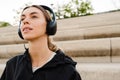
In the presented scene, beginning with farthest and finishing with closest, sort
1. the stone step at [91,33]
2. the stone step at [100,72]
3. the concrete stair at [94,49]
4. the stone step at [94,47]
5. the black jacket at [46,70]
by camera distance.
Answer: the stone step at [91,33]
the stone step at [94,47]
the concrete stair at [94,49]
the stone step at [100,72]
the black jacket at [46,70]

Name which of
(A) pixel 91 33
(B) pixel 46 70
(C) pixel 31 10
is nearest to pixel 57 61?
(B) pixel 46 70

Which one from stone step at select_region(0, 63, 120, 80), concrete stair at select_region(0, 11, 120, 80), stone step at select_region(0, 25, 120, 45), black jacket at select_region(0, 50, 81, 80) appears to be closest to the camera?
black jacket at select_region(0, 50, 81, 80)

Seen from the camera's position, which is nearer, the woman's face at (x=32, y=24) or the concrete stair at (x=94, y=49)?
the woman's face at (x=32, y=24)

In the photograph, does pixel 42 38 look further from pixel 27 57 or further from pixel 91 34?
pixel 91 34

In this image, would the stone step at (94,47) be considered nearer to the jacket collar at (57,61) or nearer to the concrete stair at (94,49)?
the concrete stair at (94,49)

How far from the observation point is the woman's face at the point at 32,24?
1.59m

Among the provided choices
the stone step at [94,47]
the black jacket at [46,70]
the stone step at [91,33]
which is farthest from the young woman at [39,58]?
the stone step at [91,33]

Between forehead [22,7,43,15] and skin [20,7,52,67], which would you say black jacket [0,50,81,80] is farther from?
forehead [22,7,43,15]

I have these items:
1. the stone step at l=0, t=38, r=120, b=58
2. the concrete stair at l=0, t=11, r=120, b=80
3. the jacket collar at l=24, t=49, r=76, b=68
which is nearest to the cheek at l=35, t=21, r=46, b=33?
the jacket collar at l=24, t=49, r=76, b=68

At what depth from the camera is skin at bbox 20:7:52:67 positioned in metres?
1.60

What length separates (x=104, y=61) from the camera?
10.9ft

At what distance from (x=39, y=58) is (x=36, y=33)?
0.17 metres

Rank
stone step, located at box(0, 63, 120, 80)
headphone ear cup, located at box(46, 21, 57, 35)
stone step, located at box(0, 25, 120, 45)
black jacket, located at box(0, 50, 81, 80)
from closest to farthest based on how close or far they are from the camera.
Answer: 1. black jacket, located at box(0, 50, 81, 80)
2. headphone ear cup, located at box(46, 21, 57, 35)
3. stone step, located at box(0, 63, 120, 80)
4. stone step, located at box(0, 25, 120, 45)

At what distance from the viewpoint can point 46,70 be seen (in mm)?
1585
